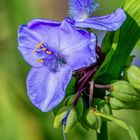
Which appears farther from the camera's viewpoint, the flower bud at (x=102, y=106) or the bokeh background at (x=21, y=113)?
the bokeh background at (x=21, y=113)

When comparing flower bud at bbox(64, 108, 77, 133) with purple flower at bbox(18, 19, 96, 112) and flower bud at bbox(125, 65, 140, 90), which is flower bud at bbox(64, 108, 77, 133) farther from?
flower bud at bbox(125, 65, 140, 90)

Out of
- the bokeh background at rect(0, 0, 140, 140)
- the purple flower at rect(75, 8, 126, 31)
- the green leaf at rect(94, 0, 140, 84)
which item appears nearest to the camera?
the purple flower at rect(75, 8, 126, 31)

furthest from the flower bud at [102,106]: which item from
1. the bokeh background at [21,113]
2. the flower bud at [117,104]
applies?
the bokeh background at [21,113]

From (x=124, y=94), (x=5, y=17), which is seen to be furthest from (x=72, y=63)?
(x=5, y=17)

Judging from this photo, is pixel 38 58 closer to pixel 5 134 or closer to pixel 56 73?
pixel 56 73

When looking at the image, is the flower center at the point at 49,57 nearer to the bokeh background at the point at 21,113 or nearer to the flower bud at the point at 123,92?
the flower bud at the point at 123,92

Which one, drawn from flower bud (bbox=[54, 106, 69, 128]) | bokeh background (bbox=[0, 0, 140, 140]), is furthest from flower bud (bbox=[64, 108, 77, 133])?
bokeh background (bbox=[0, 0, 140, 140])

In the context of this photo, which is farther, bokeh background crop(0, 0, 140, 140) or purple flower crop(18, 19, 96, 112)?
bokeh background crop(0, 0, 140, 140)

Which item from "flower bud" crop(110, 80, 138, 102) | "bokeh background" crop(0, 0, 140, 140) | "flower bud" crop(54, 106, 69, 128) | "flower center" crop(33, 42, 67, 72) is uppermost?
"flower center" crop(33, 42, 67, 72)
